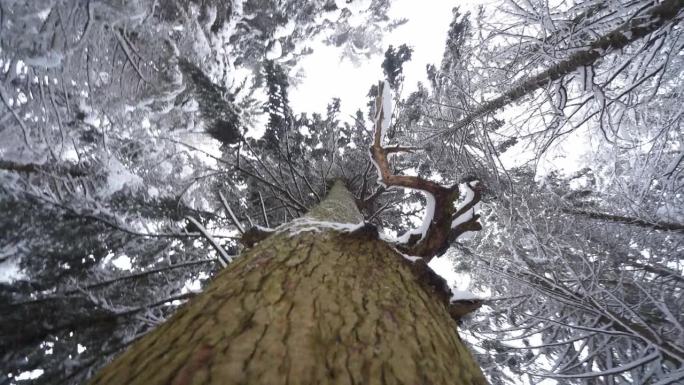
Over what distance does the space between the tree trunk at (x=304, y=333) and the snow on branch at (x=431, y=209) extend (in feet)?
1.70

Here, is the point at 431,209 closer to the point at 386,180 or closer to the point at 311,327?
the point at 386,180

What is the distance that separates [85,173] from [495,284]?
282 inches

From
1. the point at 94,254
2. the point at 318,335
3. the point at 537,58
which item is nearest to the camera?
the point at 318,335

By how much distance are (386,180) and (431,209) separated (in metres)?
0.35

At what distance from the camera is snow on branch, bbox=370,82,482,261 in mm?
2088

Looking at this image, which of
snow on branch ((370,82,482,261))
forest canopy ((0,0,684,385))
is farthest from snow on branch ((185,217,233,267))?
snow on branch ((370,82,482,261))

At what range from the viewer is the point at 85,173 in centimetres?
454

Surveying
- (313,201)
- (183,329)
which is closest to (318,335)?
(183,329)

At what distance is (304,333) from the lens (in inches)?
40.1

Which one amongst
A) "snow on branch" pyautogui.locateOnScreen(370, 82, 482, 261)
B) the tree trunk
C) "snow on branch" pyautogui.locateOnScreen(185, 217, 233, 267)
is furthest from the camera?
"snow on branch" pyautogui.locateOnScreen(185, 217, 233, 267)

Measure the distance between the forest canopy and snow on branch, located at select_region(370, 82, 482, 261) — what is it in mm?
13

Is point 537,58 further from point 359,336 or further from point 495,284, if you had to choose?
point 495,284

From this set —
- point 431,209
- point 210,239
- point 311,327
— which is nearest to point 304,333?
point 311,327

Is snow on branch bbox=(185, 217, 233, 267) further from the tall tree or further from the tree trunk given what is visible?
the tree trunk
